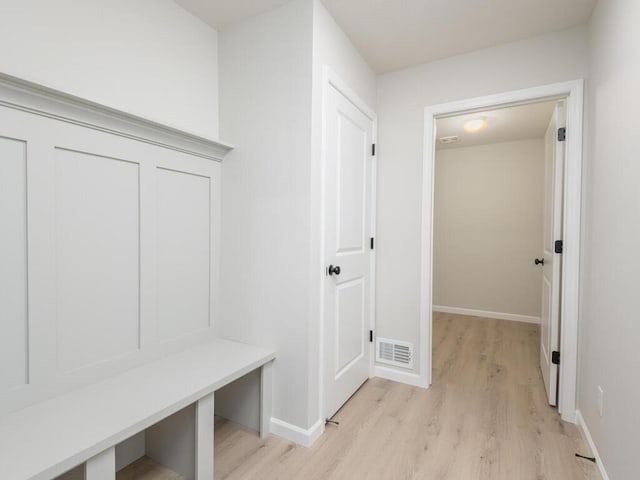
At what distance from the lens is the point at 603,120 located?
169 cm

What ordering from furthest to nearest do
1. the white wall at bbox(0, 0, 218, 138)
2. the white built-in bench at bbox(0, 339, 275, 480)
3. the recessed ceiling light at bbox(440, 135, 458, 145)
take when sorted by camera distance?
the recessed ceiling light at bbox(440, 135, 458, 145) < the white wall at bbox(0, 0, 218, 138) < the white built-in bench at bbox(0, 339, 275, 480)

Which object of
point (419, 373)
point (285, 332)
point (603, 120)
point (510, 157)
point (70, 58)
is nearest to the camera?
→ point (70, 58)

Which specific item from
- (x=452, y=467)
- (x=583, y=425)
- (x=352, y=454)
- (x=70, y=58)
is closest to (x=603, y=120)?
(x=583, y=425)

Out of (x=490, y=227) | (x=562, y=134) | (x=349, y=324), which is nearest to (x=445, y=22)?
(x=562, y=134)

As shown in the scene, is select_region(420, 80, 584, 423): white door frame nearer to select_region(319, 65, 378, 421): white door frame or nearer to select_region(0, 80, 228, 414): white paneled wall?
select_region(319, 65, 378, 421): white door frame

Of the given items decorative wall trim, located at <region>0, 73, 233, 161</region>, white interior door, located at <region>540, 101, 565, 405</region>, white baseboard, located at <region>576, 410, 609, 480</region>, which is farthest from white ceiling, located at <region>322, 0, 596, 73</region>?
white baseboard, located at <region>576, 410, 609, 480</region>

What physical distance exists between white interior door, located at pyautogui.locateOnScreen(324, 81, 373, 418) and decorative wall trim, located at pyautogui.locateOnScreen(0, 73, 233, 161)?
73cm

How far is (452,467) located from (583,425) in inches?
35.1

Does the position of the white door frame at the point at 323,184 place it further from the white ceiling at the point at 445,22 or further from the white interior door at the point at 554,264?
the white interior door at the point at 554,264

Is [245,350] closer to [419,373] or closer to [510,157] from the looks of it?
[419,373]

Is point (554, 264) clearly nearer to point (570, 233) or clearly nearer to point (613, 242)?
point (570, 233)

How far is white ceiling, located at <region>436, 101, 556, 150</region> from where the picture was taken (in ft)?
10.8

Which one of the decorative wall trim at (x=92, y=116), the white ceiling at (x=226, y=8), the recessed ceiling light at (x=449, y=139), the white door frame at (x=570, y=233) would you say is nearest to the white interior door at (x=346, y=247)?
the white ceiling at (x=226, y=8)

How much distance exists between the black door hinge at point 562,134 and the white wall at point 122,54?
2160 millimetres
